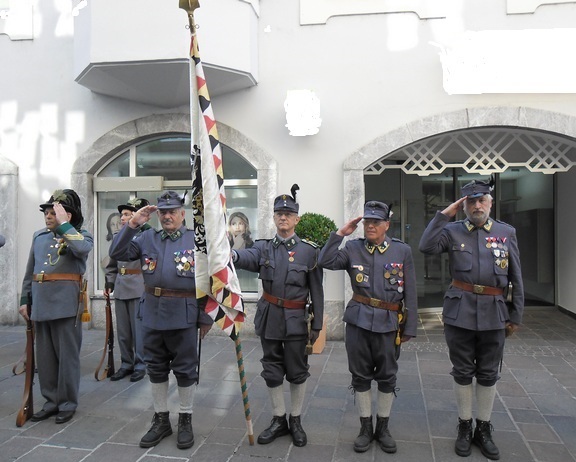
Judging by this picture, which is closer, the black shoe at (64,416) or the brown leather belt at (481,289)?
the brown leather belt at (481,289)

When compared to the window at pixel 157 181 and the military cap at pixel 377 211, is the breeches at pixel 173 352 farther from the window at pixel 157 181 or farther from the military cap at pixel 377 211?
the window at pixel 157 181

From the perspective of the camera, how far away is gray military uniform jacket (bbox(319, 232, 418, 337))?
385 cm

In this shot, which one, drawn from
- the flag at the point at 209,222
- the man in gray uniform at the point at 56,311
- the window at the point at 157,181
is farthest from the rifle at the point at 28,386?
the window at the point at 157,181

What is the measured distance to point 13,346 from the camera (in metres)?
6.88

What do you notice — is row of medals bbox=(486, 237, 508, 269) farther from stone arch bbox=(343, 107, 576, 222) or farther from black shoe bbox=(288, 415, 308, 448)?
stone arch bbox=(343, 107, 576, 222)

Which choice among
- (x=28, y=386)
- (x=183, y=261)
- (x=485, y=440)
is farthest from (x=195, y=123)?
(x=485, y=440)

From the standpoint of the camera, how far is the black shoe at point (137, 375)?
5480mm

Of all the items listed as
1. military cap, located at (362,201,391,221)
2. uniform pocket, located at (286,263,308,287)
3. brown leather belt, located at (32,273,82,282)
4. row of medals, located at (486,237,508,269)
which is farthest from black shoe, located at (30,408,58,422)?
row of medals, located at (486,237,508,269)

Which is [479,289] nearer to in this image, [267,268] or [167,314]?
[267,268]

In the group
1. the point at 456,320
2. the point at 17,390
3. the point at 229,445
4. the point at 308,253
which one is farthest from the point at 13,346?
the point at 456,320

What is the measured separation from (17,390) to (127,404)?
1.29 meters

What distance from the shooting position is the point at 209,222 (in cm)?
372

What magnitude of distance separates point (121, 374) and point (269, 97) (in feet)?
14.1

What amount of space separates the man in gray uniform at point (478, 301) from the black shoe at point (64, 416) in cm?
322
